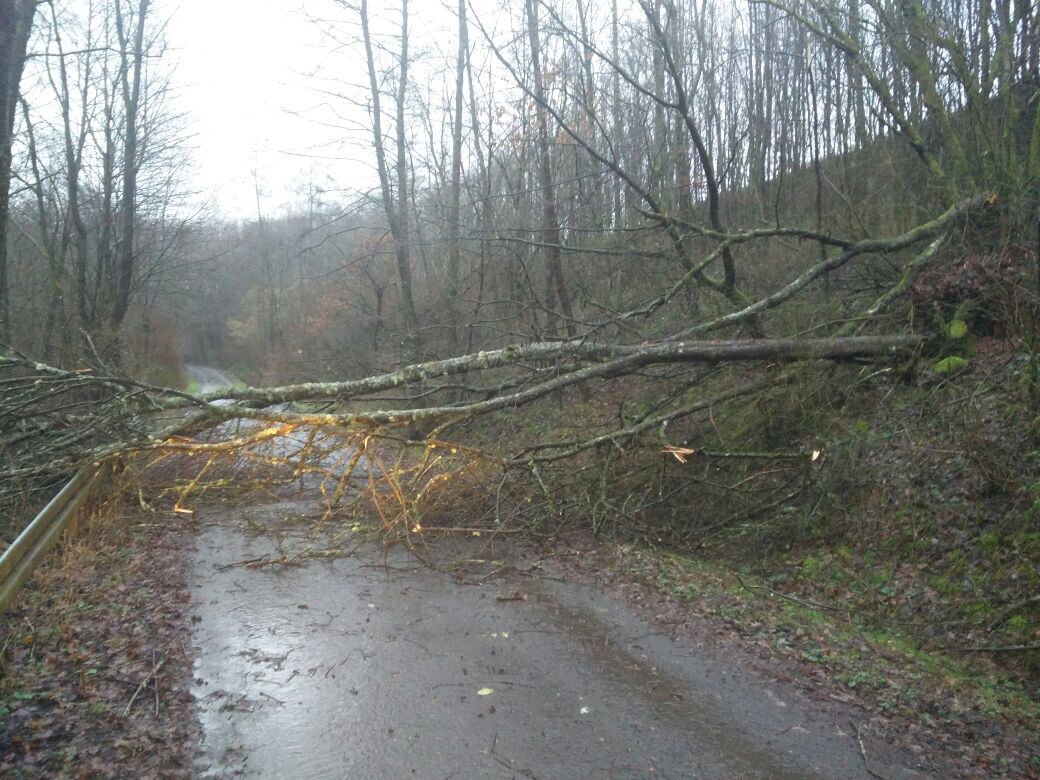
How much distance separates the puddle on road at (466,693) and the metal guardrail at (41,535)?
4.35ft

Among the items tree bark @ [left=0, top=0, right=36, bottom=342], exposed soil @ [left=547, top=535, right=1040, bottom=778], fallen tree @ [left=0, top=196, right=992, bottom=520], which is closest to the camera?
exposed soil @ [left=547, top=535, right=1040, bottom=778]

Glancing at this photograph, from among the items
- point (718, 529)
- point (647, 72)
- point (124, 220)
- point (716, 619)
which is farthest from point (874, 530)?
point (124, 220)

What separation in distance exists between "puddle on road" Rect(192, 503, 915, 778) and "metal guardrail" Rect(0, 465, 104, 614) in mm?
1325

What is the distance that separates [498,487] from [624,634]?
3022 mm

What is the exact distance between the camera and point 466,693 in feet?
16.8

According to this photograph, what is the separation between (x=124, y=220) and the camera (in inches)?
831

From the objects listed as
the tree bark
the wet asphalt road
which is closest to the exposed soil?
the wet asphalt road

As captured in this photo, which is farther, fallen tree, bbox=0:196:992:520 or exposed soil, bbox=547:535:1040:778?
fallen tree, bbox=0:196:992:520

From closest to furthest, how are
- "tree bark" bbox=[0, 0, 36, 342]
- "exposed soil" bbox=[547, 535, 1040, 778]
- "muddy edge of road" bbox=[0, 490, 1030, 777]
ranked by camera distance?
"muddy edge of road" bbox=[0, 490, 1030, 777] < "exposed soil" bbox=[547, 535, 1040, 778] < "tree bark" bbox=[0, 0, 36, 342]

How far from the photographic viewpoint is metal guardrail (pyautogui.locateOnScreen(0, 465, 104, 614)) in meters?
5.57

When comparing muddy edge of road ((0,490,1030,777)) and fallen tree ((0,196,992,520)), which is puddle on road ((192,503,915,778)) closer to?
muddy edge of road ((0,490,1030,777))

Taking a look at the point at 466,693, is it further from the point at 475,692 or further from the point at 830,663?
the point at 830,663

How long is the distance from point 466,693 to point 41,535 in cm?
422

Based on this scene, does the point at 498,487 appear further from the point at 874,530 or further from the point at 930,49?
the point at 930,49
